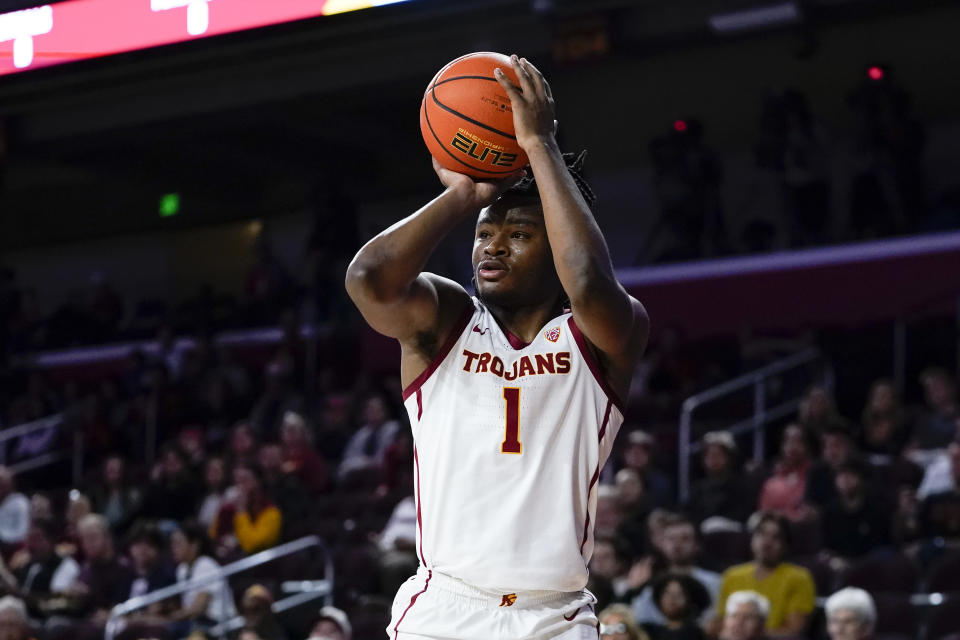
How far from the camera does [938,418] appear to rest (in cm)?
888

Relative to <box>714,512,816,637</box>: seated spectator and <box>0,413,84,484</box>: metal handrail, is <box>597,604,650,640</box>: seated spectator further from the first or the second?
<box>0,413,84,484</box>: metal handrail

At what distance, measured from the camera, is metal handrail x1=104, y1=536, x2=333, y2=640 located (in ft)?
28.5

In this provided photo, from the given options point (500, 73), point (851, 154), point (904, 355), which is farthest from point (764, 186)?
point (500, 73)

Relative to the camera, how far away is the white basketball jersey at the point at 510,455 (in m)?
3.08

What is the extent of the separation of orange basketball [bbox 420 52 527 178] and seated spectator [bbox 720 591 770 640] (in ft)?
12.6

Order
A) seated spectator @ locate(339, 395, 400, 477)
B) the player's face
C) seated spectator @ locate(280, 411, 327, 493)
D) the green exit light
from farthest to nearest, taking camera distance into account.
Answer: the green exit light
seated spectator @ locate(339, 395, 400, 477)
seated spectator @ locate(280, 411, 327, 493)
the player's face

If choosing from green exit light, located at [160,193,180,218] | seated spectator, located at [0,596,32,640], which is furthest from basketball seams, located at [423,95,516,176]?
green exit light, located at [160,193,180,218]

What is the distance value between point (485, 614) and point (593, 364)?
60cm

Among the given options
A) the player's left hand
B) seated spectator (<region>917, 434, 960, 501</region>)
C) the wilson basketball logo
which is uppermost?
the player's left hand

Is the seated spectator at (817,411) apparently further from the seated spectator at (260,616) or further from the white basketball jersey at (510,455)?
the white basketball jersey at (510,455)

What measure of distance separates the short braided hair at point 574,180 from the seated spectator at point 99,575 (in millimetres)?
7012

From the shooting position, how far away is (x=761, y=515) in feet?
24.1

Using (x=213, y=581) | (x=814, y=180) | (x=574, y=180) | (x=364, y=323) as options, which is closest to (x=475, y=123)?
→ (x=574, y=180)

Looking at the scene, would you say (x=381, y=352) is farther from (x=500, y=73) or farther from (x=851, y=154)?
(x=500, y=73)
